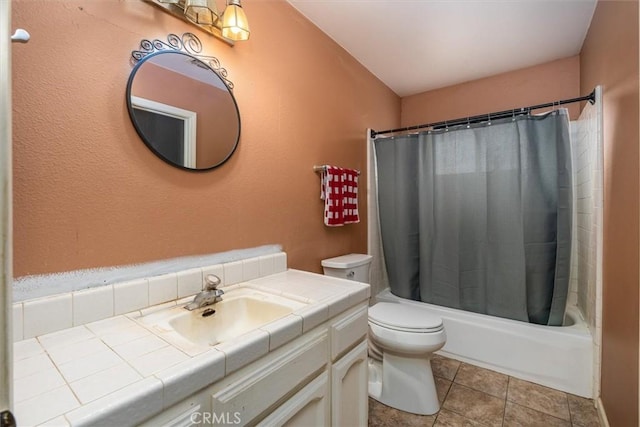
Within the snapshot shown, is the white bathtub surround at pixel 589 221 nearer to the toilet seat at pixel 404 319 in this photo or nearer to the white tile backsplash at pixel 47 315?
the toilet seat at pixel 404 319

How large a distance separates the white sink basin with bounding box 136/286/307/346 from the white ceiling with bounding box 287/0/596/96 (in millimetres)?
1664

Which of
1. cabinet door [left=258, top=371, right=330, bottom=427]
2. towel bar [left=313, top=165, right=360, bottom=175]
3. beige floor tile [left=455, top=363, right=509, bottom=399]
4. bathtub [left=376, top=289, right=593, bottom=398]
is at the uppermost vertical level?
towel bar [left=313, top=165, right=360, bottom=175]

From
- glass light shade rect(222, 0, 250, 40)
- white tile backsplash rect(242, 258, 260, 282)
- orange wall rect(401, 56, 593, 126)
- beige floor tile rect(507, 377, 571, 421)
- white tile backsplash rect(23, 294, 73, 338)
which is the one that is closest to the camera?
white tile backsplash rect(23, 294, 73, 338)

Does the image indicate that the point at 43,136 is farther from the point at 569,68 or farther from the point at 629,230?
the point at 569,68

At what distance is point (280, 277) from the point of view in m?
1.41

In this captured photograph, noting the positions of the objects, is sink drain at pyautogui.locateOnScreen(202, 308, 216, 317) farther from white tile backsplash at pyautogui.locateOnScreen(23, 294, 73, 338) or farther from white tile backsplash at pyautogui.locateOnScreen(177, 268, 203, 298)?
white tile backsplash at pyautogui.locateOnScreen(23, 294, 73, 338)

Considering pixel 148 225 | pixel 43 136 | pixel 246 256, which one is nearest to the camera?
pixel 43 136

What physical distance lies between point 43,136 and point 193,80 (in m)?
0.57

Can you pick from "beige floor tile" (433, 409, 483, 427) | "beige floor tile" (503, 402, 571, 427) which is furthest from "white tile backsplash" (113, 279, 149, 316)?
"beige floor tile" (503, 402, 571, 427)

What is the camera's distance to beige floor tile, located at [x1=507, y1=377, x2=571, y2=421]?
61.4 inches

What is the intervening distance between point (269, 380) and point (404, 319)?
1.06m

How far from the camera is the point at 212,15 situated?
119cm

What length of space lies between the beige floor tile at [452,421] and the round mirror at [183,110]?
5.65ft

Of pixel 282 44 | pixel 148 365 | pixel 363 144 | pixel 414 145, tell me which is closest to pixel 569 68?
pixel 414 145
